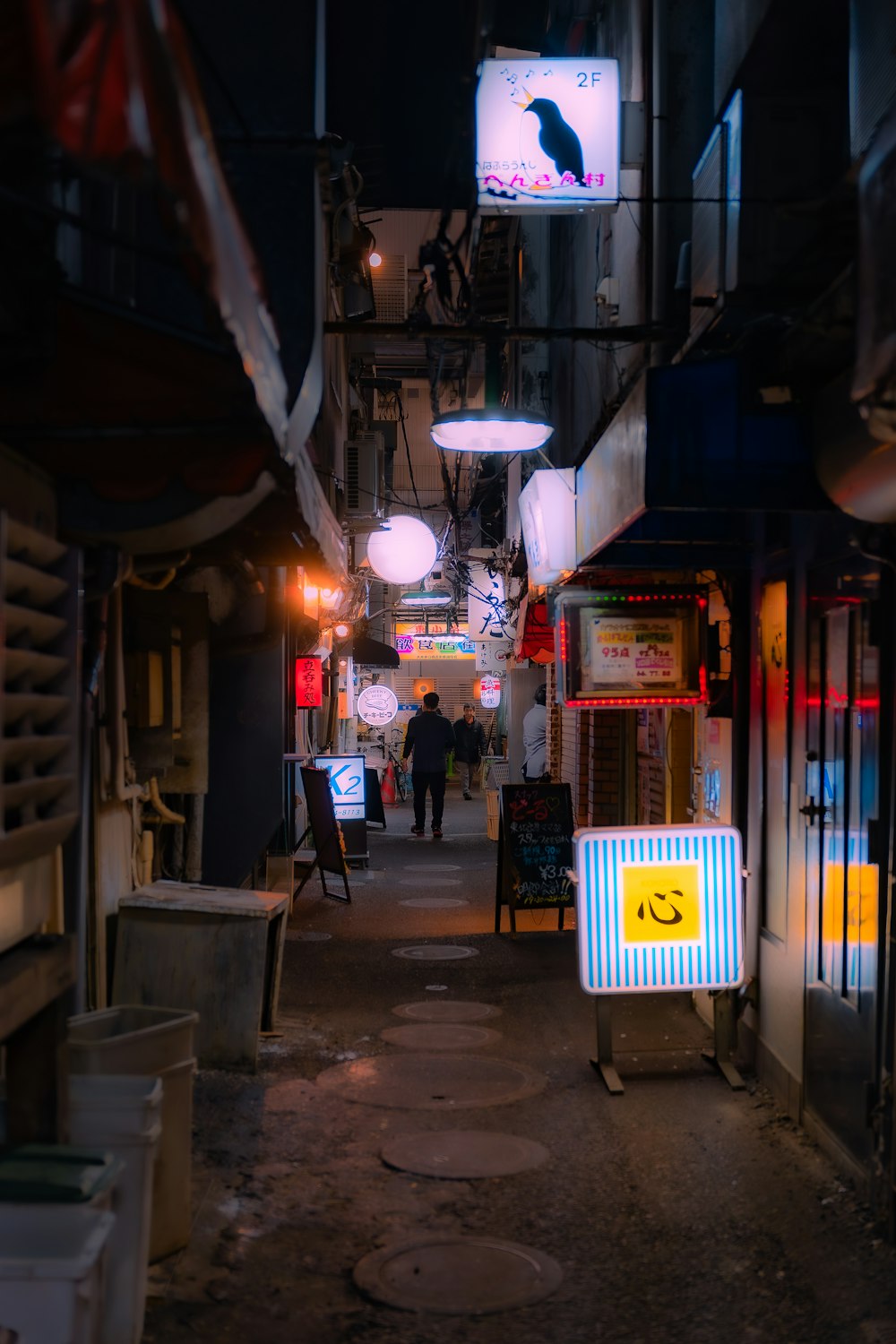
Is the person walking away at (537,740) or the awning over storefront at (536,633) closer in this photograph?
the awning over storefront at (536,633)

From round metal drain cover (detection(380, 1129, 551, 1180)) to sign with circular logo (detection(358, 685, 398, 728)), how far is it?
25.7m

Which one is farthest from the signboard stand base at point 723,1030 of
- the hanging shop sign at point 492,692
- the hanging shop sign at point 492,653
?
the hanging shop sign at point 492,692

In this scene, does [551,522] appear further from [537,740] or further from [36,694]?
[537,740]

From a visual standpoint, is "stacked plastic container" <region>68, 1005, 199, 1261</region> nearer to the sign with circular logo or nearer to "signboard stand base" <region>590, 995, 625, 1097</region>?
"signboard stand base" <region>590, 995, 625, 1097</region>

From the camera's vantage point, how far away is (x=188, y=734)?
9.38m

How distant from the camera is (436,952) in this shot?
13.0 m

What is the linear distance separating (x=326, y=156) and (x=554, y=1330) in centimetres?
696

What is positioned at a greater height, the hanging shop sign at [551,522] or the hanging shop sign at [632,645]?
the hanging shop sign at [551,522]

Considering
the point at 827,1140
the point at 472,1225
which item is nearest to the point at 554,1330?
the point at 472,1225

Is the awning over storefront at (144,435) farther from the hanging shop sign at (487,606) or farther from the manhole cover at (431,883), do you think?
the hanging shop sign at (487,606)

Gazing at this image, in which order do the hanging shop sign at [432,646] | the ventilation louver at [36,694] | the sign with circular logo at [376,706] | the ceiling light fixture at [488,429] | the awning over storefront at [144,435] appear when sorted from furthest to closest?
the hanging shop sign at [432,646]
the sign with circular logo at [376,706]
the ceiling light fixture at [488,429]
the awning over storefront at [144,435]
the ventilation louver at [36,694]

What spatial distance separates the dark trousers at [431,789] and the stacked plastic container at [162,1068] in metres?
18.3

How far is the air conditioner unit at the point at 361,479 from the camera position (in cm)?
2283

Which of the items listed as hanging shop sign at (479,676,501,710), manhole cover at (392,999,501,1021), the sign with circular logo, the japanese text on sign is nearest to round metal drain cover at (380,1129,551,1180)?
manhole cover at (392,999,501,1021)
